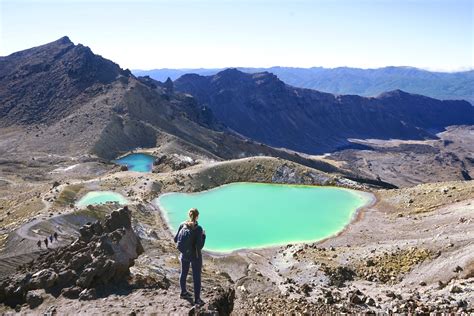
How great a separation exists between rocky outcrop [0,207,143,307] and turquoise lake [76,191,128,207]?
26.6 m

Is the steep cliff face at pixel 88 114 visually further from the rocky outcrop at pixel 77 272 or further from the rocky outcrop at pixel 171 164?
the rocky outcrop at pixel 77 272

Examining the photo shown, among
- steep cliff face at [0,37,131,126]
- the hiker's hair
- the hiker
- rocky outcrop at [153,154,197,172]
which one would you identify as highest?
steep cliff face at [0,37,131,126]

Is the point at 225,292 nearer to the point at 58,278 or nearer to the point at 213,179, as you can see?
the point at 58,278

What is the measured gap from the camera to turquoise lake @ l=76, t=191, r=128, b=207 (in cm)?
4581

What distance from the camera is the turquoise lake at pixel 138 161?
82.1 meters

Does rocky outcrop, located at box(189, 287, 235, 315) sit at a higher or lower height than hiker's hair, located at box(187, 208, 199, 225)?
lower

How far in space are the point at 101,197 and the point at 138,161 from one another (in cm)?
4202

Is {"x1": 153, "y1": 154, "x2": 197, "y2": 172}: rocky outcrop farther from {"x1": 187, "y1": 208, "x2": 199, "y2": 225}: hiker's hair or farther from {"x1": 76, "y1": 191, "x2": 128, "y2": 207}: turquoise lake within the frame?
{"x1": 187, "y1": 208, "x2": 199, "y2": 225}: hiker's hair

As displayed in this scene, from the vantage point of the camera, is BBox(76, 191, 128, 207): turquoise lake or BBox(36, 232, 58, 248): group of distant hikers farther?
BBox(76, 191, 128, 207): turquoise lake

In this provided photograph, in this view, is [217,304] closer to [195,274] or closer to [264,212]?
[195,274]

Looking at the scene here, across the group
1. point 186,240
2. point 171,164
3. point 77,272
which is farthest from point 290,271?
point 171,164

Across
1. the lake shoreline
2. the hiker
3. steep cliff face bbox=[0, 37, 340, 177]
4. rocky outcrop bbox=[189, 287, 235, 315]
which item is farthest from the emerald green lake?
steep cliff face bbox=[0, 37, 340, 177]

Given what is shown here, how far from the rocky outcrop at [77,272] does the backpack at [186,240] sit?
354 cm

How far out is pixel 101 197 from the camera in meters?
47.7
